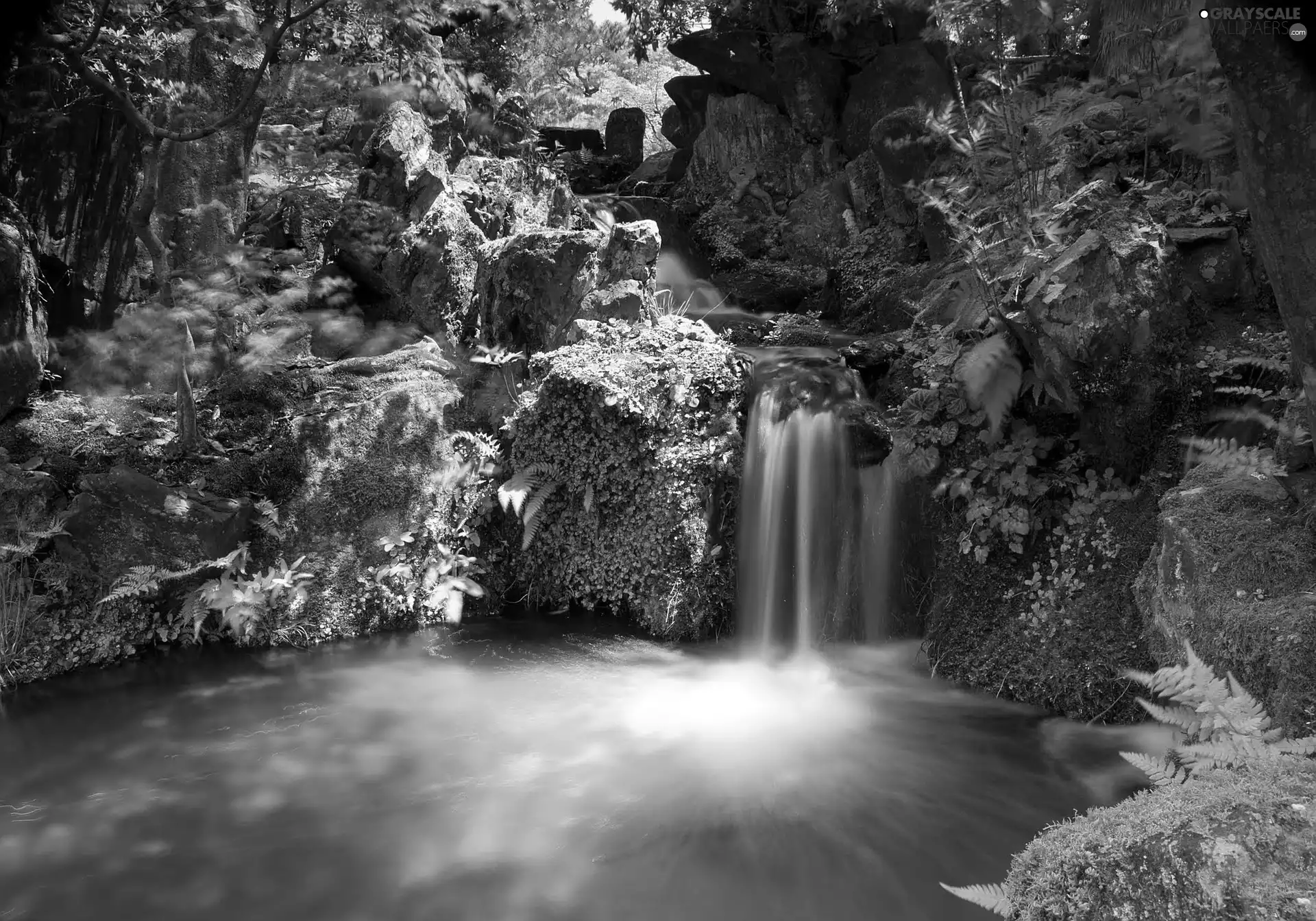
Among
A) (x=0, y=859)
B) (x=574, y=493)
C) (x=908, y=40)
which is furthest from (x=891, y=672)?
(x=908, y=40)

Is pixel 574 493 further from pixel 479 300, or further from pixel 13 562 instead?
pixel 13 562

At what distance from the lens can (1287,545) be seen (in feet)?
14.0

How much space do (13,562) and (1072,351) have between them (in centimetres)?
839

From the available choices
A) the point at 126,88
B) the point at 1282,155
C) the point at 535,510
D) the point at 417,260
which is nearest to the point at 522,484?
the point at 535,510

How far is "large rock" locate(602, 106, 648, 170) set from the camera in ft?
A: 66.6

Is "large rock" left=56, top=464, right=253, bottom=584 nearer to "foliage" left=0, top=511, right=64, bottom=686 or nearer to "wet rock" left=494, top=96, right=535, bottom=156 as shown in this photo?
"foliage" left=0, top=511, right=64, bottom=686

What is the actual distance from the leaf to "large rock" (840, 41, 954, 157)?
893 centimetres

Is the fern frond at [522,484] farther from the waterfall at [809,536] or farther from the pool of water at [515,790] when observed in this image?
the waterfall at [809,536]

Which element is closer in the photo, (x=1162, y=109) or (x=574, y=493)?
(x=1162, y=109)

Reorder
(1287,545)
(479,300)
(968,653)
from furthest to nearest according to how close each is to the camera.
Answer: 1. (479,300)
2. (968,653)
3. (1287,545)

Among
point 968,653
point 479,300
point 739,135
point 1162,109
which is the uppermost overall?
point 739,135

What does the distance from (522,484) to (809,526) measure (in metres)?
2.76

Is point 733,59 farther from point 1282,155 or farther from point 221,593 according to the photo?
point 1282,155

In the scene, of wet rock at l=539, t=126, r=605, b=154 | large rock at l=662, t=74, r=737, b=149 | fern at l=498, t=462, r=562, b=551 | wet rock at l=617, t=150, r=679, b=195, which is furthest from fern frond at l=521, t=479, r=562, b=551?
wet rock at l=539, t=126, r=605, b=154
